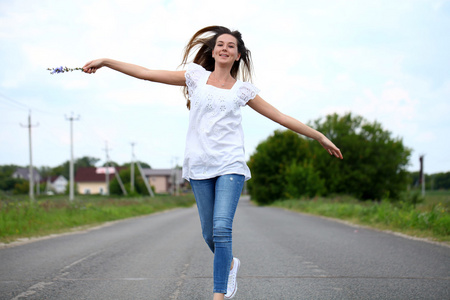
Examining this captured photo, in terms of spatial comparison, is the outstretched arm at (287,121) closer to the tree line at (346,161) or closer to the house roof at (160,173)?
the tree line at (346,161)

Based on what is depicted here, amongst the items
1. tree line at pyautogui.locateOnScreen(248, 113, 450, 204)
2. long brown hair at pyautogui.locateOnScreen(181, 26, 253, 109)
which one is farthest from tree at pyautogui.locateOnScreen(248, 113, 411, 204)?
long brown hair at pyautogui.locateOnScreen(181, 26, 253, 109)

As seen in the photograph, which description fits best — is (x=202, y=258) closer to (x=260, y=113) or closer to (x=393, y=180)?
(x=260, y=113)

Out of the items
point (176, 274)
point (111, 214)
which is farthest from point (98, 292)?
point (111, 214)

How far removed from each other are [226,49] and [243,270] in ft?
10.3

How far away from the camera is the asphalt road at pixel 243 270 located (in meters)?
4.37

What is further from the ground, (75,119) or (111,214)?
(75,119)

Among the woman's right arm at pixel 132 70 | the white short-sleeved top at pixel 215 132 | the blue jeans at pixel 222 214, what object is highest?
the woman's right arm at pixel 132 70

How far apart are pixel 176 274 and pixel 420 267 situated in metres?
3.03

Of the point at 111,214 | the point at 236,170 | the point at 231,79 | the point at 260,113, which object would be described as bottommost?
the point at 111,214

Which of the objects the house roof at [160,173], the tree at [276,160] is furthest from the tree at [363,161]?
the house roof at [160,173]

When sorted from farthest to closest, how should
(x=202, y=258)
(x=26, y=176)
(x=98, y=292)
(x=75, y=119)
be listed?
1. (x=26, y=176)
2. (x=75, y=119)
3. (x=202, y=258)
4. (x=98, y=292)

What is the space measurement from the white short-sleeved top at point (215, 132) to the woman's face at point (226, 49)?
23 centimetres

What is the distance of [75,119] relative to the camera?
1780 inches

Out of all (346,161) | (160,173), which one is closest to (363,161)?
(346,161)
